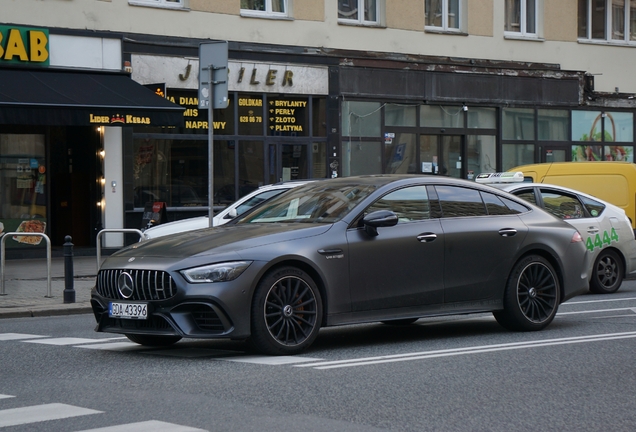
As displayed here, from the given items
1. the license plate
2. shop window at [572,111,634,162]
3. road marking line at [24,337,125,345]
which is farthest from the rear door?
shop window at [572,111,634,162]

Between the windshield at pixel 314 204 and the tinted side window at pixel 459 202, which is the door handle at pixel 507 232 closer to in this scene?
the tinted side window at pixel 459 202

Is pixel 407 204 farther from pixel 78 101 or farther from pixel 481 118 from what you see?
pixel 481 118

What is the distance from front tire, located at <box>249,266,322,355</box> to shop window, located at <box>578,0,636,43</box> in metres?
24.6

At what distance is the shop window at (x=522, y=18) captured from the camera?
29.8 meters

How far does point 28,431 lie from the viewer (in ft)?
→ 19.4

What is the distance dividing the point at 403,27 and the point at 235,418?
22060 millimetres

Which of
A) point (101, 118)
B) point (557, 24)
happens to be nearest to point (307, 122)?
point (101, 118)

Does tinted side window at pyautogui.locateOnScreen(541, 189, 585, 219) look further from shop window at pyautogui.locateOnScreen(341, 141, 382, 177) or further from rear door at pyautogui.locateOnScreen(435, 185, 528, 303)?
shop window at pyautogui.locateOnScreen(341, 141, 382, 177)

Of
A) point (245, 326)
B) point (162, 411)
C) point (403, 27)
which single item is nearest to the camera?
point (162, 411)

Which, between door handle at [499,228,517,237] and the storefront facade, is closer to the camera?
door handle at [499,228,517,237]

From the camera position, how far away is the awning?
762 inches

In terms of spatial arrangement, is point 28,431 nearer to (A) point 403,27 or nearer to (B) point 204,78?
(B) point 204,78

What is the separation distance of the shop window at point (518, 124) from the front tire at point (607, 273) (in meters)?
14.1

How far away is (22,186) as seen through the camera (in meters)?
21.9
